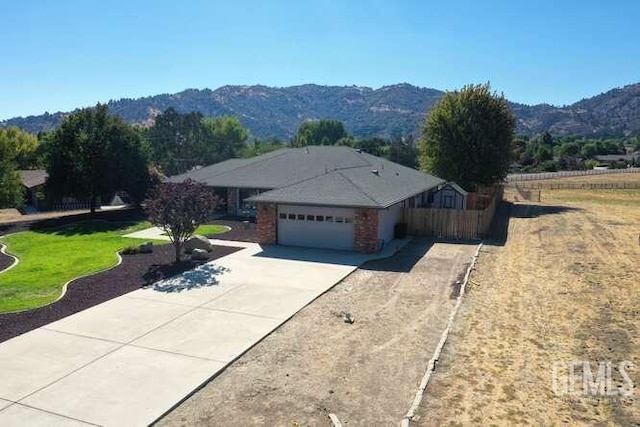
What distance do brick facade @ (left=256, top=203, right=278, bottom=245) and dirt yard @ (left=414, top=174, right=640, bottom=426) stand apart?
1031 cm

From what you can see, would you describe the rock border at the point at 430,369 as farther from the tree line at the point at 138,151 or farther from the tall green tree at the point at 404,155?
the tall green tree at the point at 404,155

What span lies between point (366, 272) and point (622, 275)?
10185mm

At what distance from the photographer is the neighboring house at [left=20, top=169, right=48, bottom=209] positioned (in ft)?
175

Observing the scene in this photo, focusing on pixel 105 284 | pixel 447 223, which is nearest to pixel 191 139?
pixel 447 223

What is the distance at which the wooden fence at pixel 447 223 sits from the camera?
27.3 meters

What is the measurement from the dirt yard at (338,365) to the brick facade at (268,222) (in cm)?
793

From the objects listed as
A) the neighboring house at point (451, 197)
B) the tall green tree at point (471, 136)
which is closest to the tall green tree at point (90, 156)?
the neighboring house at point (451, 197)

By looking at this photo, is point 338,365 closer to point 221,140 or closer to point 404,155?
point 404,155

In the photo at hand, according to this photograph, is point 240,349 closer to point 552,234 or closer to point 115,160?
point 552,234

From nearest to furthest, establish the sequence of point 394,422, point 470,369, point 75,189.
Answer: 1. point 394,422
2. point 470,369
3. point 75,189

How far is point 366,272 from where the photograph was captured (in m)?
19.9

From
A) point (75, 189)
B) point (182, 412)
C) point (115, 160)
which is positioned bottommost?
point (182, 412)

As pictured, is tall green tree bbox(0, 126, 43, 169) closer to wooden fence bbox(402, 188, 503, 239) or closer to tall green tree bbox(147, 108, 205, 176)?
tall green tree bbox(147, 108, 205, 176)

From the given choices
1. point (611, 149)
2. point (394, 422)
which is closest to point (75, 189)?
point (394, 422)
